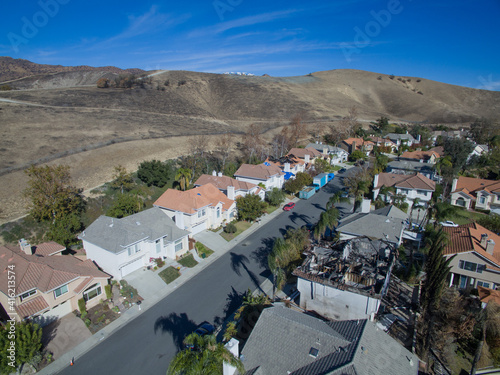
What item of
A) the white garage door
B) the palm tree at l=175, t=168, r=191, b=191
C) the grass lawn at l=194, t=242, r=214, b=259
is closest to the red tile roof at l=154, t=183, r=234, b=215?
the white garage door

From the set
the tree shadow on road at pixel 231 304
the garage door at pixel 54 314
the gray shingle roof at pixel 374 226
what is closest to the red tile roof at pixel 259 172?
the gray shingle roof at pixel 374 226

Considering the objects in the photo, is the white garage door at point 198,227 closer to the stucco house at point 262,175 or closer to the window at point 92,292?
the window at point 92,292

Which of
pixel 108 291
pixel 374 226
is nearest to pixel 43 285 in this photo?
pixel 108 291

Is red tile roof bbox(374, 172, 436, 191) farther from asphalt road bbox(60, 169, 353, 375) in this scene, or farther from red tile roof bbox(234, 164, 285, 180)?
asphalt road bbox(60, 169, 353, 375)

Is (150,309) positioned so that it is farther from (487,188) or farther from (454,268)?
(487,188)

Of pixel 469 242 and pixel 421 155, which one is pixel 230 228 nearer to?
pixel 469 242

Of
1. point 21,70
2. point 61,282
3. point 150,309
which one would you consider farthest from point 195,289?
point 21,70

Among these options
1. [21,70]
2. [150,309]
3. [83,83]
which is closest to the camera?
[150,309]
